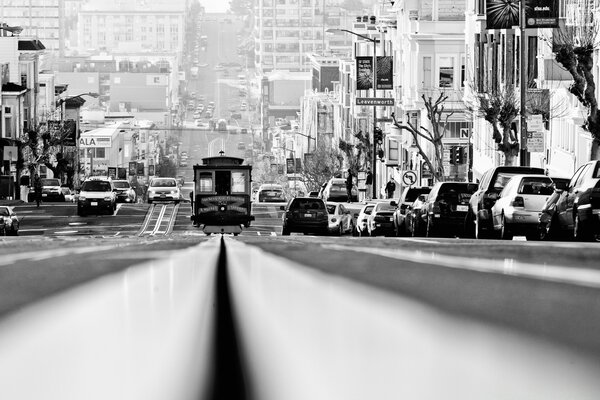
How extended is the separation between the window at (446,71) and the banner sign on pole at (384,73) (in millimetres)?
7636

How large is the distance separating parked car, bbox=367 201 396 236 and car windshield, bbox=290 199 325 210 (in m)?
2.40

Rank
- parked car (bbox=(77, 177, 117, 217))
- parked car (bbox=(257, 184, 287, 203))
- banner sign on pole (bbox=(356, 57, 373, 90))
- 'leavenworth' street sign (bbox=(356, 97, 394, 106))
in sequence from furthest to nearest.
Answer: parked car (bbox=(257, 184, 287, 203)), banner sign on pole (bbox=(356, 57, 373, 90)), 'leavenworth' street sign (bbox=(356, 97, 394, 106)), parked car (bbox=(77, 177, 117, 217))

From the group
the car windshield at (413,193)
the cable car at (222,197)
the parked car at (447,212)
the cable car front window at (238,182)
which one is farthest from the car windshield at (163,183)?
the parked car at (447,212)

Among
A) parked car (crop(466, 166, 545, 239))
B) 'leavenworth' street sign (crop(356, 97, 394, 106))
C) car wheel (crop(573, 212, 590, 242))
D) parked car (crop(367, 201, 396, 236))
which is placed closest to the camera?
car wheel (crop(573, 212, 590, 242))

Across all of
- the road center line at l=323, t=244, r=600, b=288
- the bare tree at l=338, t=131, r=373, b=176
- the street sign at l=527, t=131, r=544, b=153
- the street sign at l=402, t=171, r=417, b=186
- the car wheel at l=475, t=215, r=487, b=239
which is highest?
the bare tree at l=338, t=131, r=373, b=176

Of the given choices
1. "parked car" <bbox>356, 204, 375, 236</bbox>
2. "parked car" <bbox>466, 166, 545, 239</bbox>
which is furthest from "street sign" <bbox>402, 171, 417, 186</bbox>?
"parked car" <bbox>466, 166, 545, 239</bbox>

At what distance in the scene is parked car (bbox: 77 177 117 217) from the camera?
2594 inches

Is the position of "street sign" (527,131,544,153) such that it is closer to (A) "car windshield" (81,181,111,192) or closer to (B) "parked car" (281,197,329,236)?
(B) "parked car" (281,197,329,236)

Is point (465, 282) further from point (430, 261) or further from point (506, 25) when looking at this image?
point (506, 25)

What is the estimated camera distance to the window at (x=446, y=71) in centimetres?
8300

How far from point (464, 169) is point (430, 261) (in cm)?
7176

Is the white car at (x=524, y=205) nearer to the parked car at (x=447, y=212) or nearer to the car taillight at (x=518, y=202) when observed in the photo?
the car taillight at (x=518, y=202)

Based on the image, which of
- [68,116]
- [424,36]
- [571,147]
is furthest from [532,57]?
[68,116]

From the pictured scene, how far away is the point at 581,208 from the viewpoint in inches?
805
